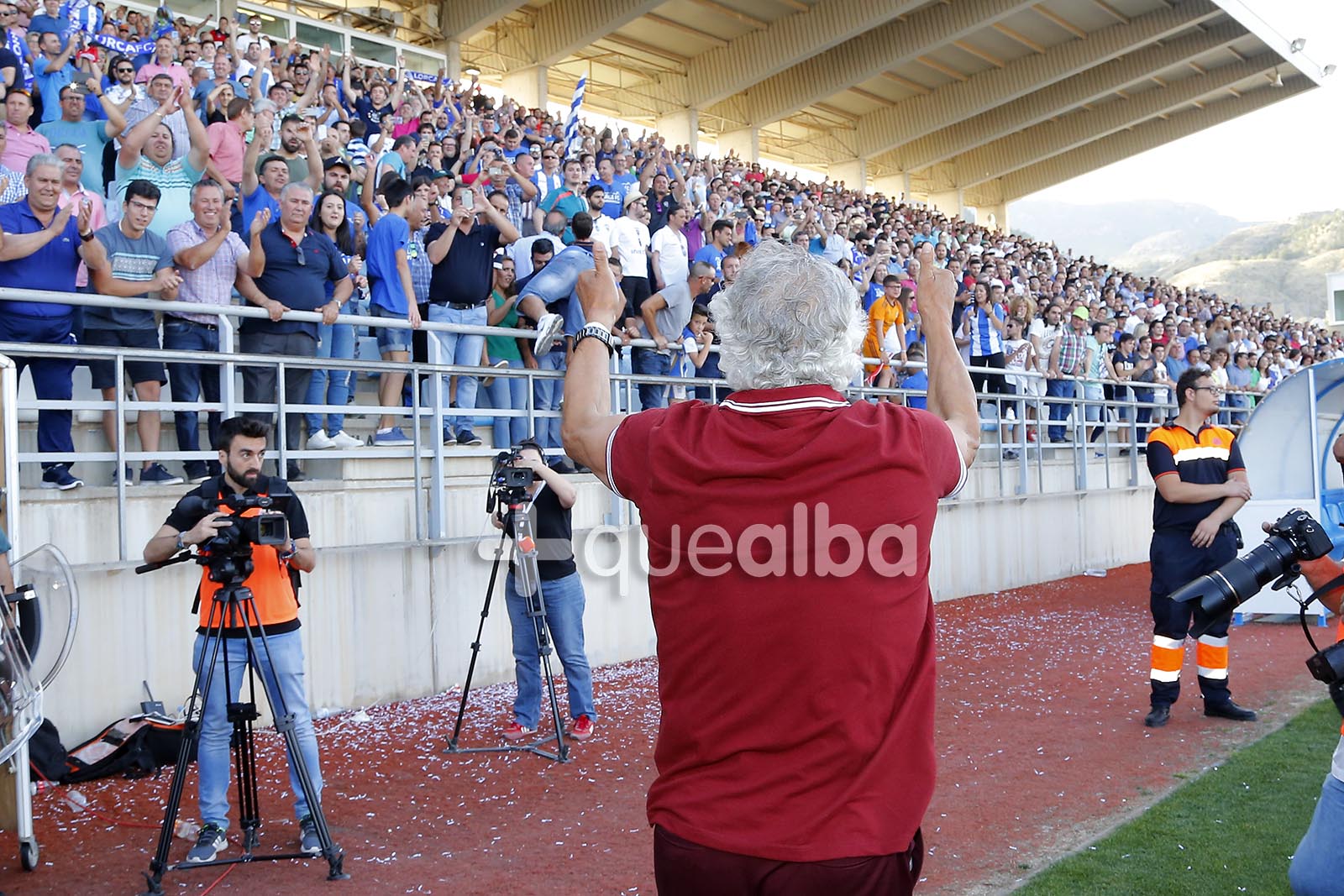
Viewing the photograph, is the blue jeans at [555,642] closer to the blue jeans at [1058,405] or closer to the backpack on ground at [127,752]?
the backpack on ground at [127,752]

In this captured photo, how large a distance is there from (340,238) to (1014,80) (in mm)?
32582

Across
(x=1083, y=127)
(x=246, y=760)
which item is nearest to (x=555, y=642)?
(x=246, y=760)

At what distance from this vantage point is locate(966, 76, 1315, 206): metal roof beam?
4117 centimetres

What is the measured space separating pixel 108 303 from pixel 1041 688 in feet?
23.1

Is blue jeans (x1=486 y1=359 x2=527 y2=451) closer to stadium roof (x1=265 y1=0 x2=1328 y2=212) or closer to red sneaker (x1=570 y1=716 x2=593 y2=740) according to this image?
red sneaker (x1=570 y1=716 x2=593 y2=740)

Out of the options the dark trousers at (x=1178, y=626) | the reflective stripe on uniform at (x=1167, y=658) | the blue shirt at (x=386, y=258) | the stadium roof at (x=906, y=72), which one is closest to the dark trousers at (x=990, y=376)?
the dark trousers at (x=1178, y=626)

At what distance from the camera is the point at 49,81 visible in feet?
35.4

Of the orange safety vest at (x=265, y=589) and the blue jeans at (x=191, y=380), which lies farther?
the blue jeans at (x=191, y=380)

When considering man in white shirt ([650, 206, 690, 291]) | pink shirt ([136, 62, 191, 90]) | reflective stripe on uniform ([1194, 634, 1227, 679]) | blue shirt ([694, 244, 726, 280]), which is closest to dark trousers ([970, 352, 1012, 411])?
blue shirt ([694, 244, 726, 280])

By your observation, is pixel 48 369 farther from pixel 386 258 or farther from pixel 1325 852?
pixel 1325 852

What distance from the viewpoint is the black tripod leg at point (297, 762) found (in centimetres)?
500

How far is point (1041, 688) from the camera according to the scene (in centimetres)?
891

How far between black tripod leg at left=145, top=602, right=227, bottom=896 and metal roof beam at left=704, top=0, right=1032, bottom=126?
2858 cm

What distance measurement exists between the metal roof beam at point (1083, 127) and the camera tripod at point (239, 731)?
41387mm
